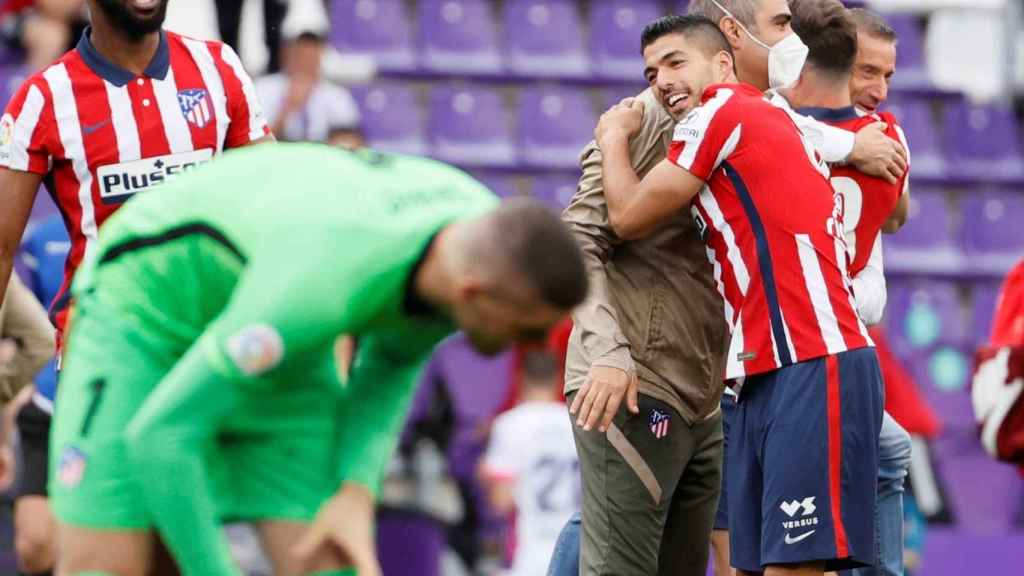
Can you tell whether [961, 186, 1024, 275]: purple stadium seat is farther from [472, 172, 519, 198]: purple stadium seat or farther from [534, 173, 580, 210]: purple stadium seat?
[472, 172, 519, 198]: purple stadium seat

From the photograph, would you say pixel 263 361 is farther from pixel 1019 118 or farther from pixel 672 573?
pixel 1019 118

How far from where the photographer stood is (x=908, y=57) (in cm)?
1327

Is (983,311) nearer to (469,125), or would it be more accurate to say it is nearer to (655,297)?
(469,125)

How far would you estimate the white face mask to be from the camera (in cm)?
536

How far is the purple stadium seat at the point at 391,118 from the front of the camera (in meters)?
11.7

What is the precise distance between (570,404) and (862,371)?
2.80 ft

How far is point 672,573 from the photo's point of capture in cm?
555

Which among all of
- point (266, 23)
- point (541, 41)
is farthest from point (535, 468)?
point (541, 41)

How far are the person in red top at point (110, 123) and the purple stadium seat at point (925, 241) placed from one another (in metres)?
7.43

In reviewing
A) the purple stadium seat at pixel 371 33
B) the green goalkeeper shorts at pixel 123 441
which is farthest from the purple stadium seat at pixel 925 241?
the green goalkeeper shorts at pixel 123 441

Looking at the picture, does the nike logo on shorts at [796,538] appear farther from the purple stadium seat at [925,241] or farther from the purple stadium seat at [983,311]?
the purple stadium seat at [925,241]

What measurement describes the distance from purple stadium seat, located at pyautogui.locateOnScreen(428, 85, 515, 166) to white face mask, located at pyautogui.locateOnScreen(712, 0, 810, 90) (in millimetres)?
6539

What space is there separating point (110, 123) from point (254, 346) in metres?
2.02

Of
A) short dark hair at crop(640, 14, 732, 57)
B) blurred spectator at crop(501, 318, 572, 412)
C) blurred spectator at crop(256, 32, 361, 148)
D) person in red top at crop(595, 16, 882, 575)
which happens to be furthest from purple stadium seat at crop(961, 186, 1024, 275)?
person in red top at crop(595, 16, 882, 575)
